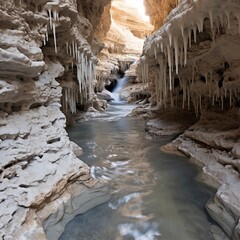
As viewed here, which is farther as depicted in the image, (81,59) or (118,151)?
(81,59)

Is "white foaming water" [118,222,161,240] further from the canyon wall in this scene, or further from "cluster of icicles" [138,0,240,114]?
"cluster of icicles" [138,0,240,114]

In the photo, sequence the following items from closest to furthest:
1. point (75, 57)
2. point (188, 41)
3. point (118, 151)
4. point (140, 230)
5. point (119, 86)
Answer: point (140, 230) < point (188, 41) < point (118, 151) < point (75, 57) < point (119, 86)

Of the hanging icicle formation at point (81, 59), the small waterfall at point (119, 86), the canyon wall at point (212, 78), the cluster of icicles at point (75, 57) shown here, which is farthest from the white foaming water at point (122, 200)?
the small waterfall at point (119, 86)

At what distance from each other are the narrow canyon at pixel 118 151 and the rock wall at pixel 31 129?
2cm

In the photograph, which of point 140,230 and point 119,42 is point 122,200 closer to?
point 140,230

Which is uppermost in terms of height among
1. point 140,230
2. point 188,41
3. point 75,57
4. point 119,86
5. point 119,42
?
point 119,42

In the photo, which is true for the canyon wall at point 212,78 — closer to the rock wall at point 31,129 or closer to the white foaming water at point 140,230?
the white foaming water at point 140,230

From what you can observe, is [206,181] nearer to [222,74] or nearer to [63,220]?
[63,220]

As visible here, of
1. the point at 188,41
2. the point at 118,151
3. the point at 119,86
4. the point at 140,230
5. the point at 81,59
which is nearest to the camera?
the point at 140,230

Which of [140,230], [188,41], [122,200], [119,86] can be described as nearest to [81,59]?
[188,41]

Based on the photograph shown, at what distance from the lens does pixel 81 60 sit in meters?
10.1

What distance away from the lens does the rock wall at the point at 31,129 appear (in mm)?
3271

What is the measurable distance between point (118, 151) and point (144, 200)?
3444mm

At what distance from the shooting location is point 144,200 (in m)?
4.42
